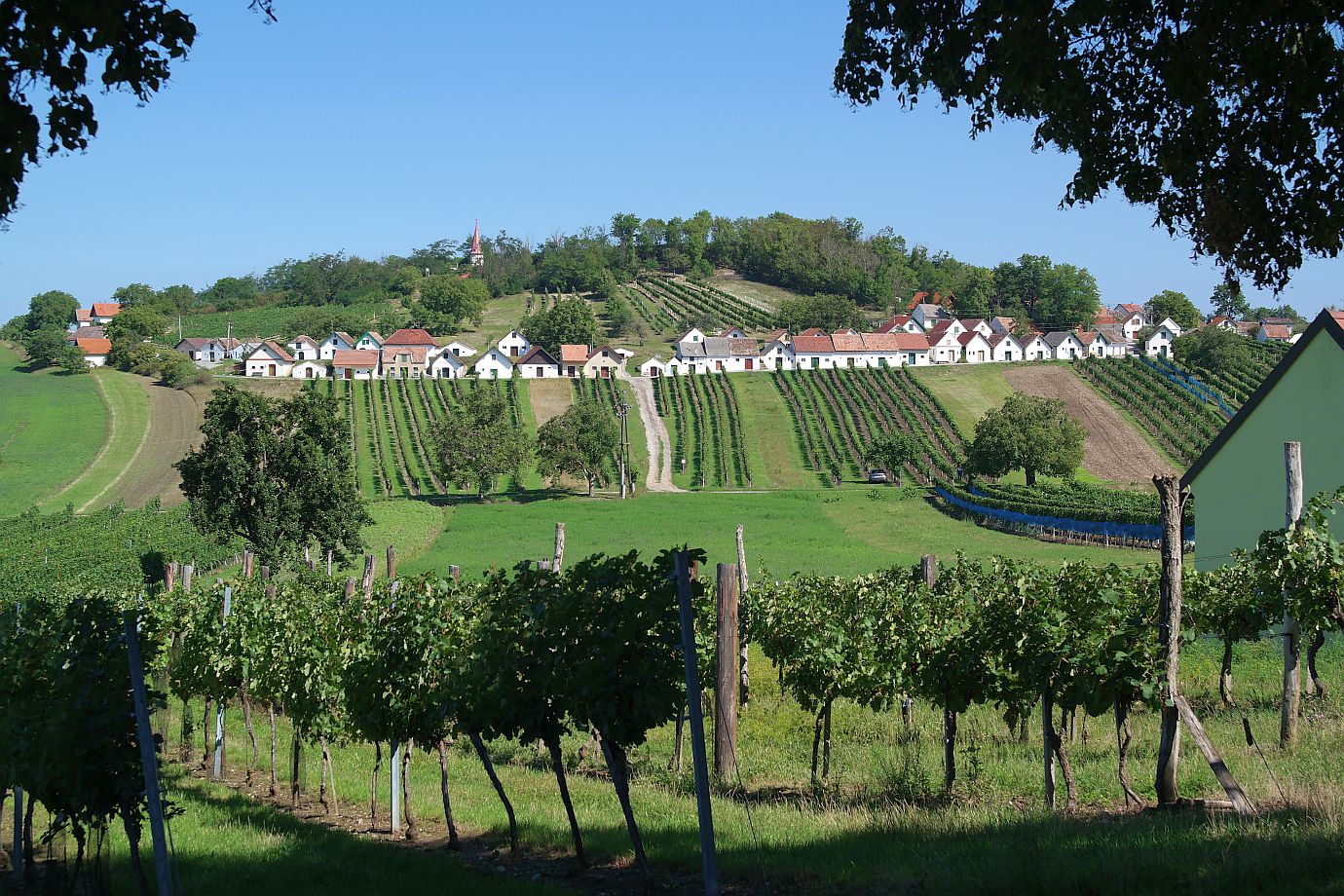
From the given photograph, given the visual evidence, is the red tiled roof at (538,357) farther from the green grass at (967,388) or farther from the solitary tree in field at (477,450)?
the solitary tree in field at (477,450)

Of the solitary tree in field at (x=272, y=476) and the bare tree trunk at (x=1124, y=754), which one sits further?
the solitary tree in field at (x=272, y=476)

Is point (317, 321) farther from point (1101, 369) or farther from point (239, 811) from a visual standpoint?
point (239, 811)

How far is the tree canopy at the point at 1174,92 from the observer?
26.1ft

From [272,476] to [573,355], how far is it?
86.7m

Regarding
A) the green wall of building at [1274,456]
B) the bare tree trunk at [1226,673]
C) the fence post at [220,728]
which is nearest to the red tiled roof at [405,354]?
the green wall of building at [1274,456]

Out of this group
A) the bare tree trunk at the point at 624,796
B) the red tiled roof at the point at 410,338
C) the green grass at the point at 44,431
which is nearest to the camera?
the bare tree trunk at the point at 624,796

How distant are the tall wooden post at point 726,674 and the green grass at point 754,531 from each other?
23.6 m

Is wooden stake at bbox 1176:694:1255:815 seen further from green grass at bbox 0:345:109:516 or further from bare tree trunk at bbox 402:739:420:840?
green grass at bbox 0:345:109:516

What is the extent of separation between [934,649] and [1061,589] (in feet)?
6.11

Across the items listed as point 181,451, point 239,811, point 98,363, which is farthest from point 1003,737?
point 98,363

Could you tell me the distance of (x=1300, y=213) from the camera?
27.2 feet

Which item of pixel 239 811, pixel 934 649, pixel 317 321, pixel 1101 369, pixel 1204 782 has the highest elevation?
pixel 317 321

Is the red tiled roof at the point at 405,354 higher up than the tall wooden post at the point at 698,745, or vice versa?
the red tiled roof at the point at 405,354

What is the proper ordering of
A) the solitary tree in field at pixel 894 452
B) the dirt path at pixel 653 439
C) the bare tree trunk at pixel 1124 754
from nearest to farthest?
the bare tree trunk at pixel 1124 754
the solitary tree in field at pixel 894 452
the dirt path at pixel 653 439
